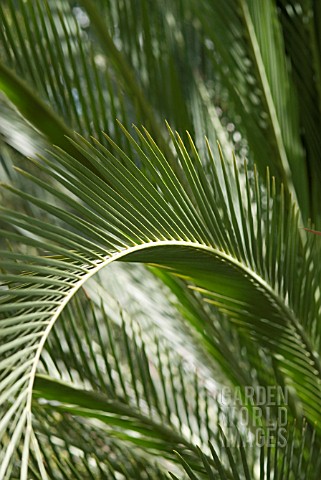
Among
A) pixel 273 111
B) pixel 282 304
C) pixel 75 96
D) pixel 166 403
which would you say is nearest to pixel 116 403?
pixel 166 403

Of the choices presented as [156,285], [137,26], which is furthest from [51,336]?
[137,26]

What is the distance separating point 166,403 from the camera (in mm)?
1400

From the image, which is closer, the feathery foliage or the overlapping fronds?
the overlapping fronds

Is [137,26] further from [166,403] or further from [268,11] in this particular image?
[166,403]

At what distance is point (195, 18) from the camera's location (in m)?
1.86

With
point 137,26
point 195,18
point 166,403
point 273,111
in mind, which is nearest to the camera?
point 166,403

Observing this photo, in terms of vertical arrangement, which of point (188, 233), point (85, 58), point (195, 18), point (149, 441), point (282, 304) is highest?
point (195, 18)

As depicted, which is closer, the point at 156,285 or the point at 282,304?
the point at 282,304

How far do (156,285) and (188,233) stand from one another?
0.62 metres

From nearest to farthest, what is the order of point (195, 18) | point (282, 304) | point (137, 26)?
point (282, 304) < point (137, 26) < point (195, 18)

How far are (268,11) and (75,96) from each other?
478 mm

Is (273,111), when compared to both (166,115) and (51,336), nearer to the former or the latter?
(166,115)

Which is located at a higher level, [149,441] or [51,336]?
[51,336]

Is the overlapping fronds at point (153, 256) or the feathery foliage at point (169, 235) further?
the feathery foliage at point (169, 235)
